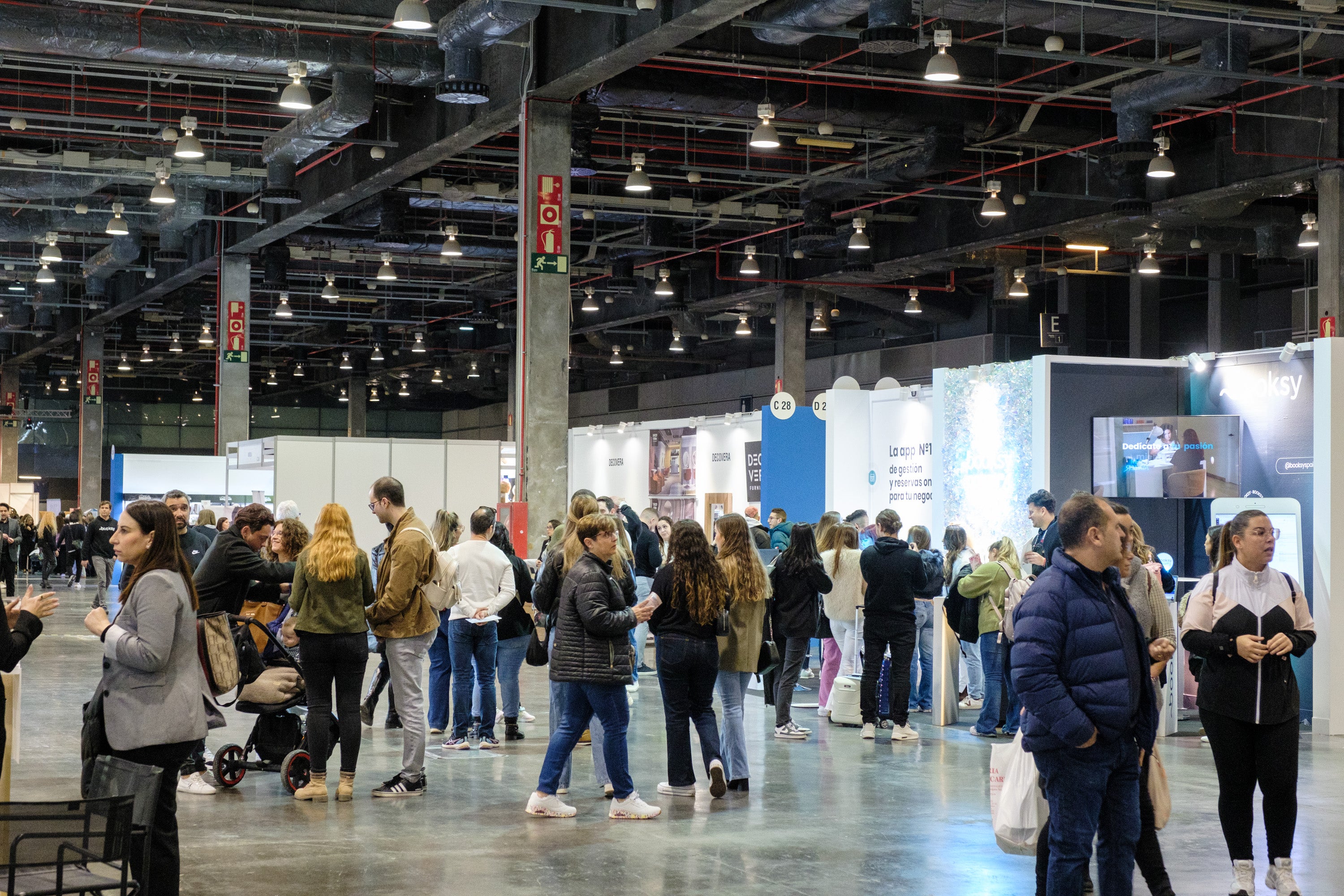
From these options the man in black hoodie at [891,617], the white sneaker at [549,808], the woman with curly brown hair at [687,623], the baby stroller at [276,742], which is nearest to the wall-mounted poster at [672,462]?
the man in black hoodie at [891,617]

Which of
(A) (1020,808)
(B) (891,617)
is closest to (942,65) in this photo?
(B) (891,617)

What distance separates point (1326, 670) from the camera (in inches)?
401

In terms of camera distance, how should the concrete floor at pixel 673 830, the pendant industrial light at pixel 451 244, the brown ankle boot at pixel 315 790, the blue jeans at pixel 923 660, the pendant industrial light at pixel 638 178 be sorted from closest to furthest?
the concrete floor at pixel 673 830 → the brown ankle boot at pixel 315 790 → the blue jeans at pixel 923 660 → the pendant industrial light at pixel 638 178 → the pendant industrial light at pixel 451 244

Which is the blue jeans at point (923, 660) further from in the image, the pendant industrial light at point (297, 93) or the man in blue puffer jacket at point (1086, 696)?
the pendant industrial light at point (297, 93)

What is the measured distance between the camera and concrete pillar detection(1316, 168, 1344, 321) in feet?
47.8

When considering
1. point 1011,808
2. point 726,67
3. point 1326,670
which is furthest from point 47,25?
point 1326,670

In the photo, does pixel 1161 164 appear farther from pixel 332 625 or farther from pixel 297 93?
pixel 332 625

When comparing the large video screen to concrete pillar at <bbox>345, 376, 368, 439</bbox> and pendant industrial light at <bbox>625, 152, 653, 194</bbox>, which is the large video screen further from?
concrete pillar at <bbox>345, 376, 368, 439</bbox>

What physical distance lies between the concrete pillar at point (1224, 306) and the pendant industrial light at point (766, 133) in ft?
41.5

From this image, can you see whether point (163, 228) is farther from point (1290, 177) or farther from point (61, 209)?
point (1290, 177)

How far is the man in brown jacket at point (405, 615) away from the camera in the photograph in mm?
7254

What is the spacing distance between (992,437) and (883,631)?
12.4 ft

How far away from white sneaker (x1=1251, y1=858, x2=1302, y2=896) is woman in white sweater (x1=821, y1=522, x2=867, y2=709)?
473 centimetres

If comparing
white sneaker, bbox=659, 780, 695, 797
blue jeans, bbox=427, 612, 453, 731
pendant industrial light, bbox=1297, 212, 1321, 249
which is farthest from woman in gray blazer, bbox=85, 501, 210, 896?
pendant industrial light, bbox=1297, 212, 1321, 249
